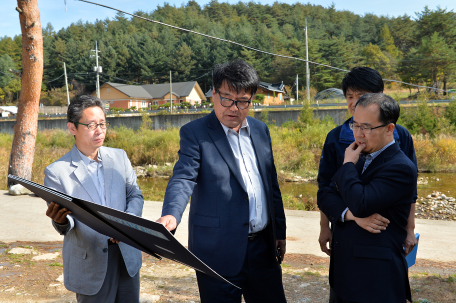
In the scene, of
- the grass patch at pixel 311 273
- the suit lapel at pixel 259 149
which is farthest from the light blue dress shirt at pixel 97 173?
the grass patch at pixel 311 273

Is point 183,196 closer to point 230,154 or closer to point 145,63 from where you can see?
point 230,154

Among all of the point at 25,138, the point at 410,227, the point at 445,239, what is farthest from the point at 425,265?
the point at 25,138

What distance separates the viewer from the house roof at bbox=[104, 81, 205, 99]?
53.1 metres

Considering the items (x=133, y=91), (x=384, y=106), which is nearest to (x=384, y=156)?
(x=384, y=106)

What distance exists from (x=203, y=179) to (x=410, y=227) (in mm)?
1341

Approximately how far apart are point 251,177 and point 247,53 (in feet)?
171

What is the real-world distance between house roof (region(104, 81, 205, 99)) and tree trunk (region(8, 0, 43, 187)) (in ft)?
151

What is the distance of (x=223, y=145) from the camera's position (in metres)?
2.06

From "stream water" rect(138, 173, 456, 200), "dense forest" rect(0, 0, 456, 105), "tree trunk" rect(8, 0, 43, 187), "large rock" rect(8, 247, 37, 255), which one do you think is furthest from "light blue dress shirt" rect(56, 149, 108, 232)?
"dense forest" rect(0, 0, 456, 105)

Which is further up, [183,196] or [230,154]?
[230,154]

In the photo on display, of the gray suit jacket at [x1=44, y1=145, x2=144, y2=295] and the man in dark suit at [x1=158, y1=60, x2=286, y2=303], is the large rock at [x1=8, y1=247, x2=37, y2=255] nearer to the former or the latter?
the gray suit jacket at [x1=44, y1=145, x2=144, y2=295]

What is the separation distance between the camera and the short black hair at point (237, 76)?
2002 millimetres

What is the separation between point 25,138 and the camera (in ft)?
24.6

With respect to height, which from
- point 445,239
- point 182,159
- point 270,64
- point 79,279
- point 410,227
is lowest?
point 445,239
